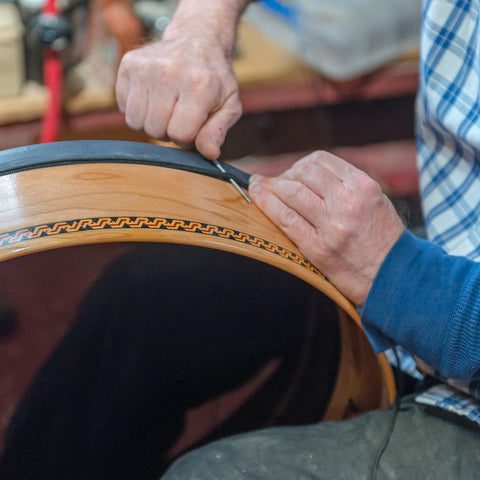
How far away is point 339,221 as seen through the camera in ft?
2.01

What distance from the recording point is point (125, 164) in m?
0.59

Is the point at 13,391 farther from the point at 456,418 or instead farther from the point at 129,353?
the point at 456,418

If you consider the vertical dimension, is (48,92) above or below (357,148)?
above

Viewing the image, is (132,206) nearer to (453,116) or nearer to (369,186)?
(369,186)

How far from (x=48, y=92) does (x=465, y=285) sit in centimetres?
116

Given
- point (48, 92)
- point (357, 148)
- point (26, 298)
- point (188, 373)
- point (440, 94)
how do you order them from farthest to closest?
point (357, 148), point (48, 92), point (440, 94), point (188, 373), point (26, 298)

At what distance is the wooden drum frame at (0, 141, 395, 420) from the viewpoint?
51cm

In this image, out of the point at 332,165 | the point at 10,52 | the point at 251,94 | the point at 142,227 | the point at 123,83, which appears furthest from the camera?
the point at 251,94

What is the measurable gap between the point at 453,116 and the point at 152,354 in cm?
45

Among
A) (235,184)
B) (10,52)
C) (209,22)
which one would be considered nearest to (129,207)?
(235,184)

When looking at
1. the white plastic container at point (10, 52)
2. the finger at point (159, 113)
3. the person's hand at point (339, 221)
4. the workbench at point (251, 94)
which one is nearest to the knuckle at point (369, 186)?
the person's hand at point (339, 221)

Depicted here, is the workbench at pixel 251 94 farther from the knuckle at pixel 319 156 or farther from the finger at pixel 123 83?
the knuckle at pixel 319 156

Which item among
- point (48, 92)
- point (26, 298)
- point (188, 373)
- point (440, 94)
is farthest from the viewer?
point (48, 92)

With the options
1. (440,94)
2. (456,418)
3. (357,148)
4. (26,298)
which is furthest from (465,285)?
(357,148)
